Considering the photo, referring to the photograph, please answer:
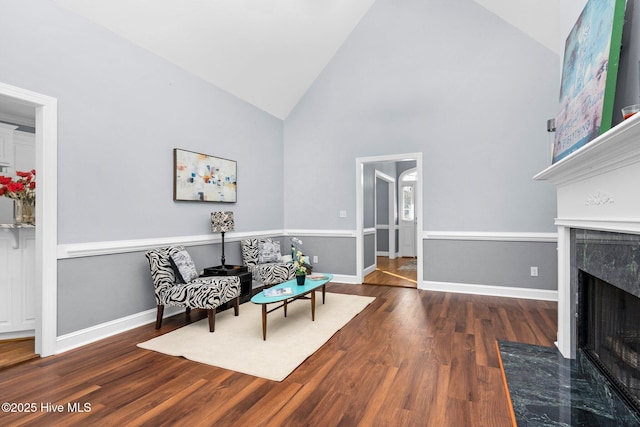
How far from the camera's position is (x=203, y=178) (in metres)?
4.10

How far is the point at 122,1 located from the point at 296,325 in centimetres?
348

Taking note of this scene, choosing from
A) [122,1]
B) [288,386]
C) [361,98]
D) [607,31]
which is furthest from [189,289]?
[361,98]

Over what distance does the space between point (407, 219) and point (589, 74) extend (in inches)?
278

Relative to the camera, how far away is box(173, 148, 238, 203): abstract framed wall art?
12.3ft

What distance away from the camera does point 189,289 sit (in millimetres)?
3105

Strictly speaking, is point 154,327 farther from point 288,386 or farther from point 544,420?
point 544,420

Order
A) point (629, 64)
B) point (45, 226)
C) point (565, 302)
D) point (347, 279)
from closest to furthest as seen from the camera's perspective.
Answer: point (629, 64) → point (565, 302) → point (45, 226) → point (347, 279)

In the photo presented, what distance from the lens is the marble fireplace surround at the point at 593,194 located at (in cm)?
138

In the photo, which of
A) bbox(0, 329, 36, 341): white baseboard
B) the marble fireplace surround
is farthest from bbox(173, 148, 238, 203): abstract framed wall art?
the marble fireplace surround

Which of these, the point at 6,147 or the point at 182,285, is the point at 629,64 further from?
the point at 6,147

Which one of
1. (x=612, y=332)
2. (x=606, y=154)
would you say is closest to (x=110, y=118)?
(x=606, y=154)

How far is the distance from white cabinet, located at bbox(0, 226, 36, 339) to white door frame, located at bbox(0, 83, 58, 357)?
0.41m

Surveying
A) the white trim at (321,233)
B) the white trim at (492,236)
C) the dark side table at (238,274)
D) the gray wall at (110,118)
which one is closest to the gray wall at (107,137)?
the gray wall at (110,118)

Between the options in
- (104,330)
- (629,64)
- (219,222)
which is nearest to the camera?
(629,64)
